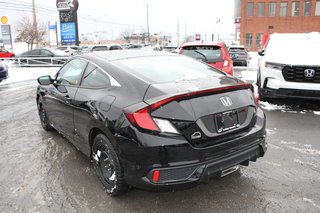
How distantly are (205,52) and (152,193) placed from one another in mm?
5291

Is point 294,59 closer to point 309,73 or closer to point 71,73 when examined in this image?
point 309,73

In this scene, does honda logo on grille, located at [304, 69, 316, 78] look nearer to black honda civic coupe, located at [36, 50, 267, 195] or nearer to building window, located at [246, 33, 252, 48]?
black honda civic coupe, located at [36, 50, 267, 195]

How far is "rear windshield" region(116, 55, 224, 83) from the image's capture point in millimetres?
3363

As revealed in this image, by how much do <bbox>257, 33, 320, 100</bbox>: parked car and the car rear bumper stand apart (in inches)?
177

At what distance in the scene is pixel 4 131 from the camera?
5.69m

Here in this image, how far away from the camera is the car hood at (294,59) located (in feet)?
21.7

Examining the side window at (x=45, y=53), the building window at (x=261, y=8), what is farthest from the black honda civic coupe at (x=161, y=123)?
the building window at (x=261, y=8)

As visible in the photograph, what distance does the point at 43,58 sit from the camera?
2033 centimetres

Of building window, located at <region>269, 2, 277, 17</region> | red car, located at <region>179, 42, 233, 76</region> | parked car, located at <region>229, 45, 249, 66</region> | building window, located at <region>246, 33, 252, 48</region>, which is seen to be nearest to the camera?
red car, located at <region>179, 42, 233, 76</region>

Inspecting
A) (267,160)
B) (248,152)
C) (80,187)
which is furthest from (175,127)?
(267,160)

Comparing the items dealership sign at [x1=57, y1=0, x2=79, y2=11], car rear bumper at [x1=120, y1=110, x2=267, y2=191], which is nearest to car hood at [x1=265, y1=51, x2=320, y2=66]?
car rear bumper at [x1=120, y1=110, x2=267, y2=191]

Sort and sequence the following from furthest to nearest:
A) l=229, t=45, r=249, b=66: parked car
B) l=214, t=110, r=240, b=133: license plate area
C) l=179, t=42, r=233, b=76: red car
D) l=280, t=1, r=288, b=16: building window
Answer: l=280, t=1, r=288, b=16: building window, l=229, t=45, r=249, b=66: parked car, l=179, t=42, r=233, b=76: red car, l=214, t=110, r=240, b=133: license plate area

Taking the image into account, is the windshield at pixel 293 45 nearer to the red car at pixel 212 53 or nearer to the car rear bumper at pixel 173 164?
the red car at pixel 212 53

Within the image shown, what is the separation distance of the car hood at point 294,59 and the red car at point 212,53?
0.97 meters
